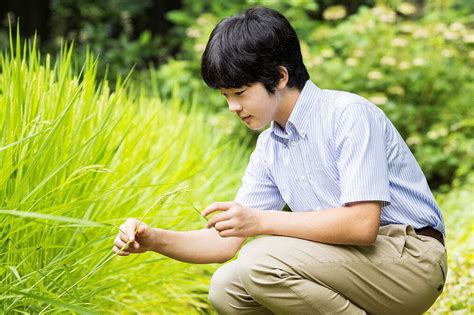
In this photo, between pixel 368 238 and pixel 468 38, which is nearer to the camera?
pixel 368 238

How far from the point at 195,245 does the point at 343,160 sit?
0.53 meters

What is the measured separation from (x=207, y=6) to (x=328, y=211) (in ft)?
22.3

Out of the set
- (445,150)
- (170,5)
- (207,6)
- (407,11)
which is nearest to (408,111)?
(445,150)

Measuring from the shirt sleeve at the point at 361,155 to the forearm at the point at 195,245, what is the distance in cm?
46

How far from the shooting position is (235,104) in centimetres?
241

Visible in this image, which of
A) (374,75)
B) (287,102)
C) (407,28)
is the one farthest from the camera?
(407,28)

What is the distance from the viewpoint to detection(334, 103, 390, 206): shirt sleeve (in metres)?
2.28

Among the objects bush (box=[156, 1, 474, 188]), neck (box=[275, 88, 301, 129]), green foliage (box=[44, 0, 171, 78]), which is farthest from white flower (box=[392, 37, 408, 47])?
neck (box=[275, 88, 301, 129])

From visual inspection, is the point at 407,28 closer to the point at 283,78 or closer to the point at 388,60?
the point at 388,60

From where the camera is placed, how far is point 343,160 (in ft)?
7.74

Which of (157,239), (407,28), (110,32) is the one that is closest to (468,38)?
(407,28)

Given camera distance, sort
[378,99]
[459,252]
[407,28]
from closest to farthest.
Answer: [459,252], [378,99], [407,28]

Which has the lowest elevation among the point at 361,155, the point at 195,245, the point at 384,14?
the point at 384,14

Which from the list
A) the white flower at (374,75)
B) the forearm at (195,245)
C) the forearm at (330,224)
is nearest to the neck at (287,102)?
the forearm at (330,224)
